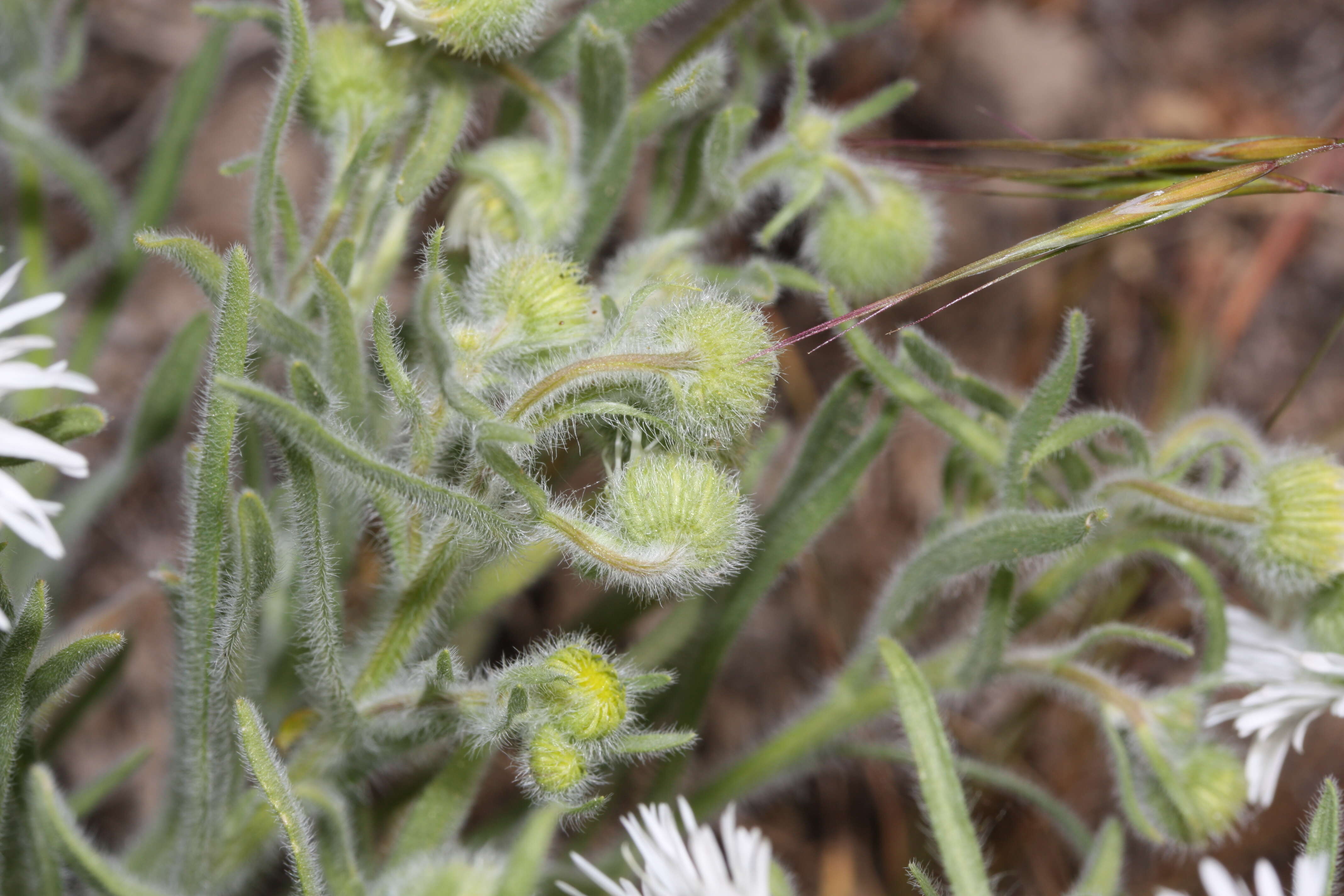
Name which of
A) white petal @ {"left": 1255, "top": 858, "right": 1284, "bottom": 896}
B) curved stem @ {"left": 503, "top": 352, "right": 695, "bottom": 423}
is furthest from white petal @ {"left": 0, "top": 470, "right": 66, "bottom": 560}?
white petal @ {"left": 1255, "top": 858, "right": 1284, "bottom": 896}

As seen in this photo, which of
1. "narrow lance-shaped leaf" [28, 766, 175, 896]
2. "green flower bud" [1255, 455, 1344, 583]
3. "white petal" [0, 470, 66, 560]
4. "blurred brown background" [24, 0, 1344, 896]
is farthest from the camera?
"blurred brown background" [24, 0, 1344, 896]

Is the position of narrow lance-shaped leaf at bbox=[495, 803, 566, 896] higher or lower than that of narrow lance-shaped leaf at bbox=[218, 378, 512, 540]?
lower

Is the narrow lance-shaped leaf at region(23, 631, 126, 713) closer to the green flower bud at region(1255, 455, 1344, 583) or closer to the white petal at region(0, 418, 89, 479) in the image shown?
the white petal at region(0, 418, 89, 479)

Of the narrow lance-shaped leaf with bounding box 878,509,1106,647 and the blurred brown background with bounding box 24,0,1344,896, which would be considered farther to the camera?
the blurred brown background with bounding box 24,0,1344,896

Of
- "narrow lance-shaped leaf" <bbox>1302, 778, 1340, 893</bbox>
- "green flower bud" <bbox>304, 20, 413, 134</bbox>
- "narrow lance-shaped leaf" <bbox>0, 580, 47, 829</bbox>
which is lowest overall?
"narrow lance-shaped leaf" <bbox>0, 580, 47, 829</bbox>

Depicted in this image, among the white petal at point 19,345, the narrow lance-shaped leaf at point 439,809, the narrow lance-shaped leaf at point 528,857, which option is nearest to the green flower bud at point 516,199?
the white petal at point 19,345

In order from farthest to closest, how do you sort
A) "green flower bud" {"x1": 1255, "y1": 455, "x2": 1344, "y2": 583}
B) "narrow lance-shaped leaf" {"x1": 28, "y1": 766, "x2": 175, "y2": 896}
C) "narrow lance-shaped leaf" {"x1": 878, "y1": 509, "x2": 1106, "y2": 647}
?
"green flower bud" {"x1": 1255, "y1": 455, "x2": 1344, "y2": 583} < "narrow lance-shaped leaf" {"x1": 878, "y1": 509, "x2": 1106, "y2": 647} < "narrow lance-shaped leaf" {"x1": 28, "y1": 766, "x2": 175, "y2": 896}

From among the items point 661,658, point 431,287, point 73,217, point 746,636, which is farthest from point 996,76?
point 431,287
